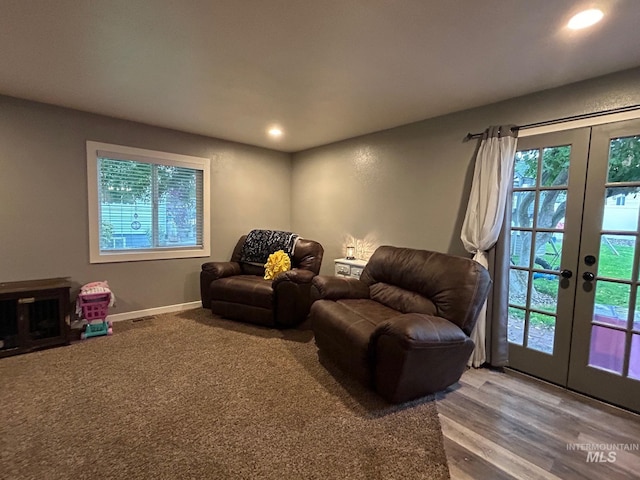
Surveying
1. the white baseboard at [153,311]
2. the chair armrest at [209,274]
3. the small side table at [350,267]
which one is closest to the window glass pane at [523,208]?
the small side table at [350,267]

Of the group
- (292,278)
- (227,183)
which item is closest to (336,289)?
(292,278)

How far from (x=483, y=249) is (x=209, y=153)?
3.56 metres

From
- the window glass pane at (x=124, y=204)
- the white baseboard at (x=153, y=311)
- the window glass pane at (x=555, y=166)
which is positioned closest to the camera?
the window glass pane at (x=555, y=166)

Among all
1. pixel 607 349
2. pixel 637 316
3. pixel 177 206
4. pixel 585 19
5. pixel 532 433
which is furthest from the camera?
pixel 177 206

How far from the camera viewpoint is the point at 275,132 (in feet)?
12.7

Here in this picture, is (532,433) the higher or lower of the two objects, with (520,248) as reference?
lower

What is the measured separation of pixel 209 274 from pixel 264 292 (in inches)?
35.1

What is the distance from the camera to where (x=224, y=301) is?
142 inches

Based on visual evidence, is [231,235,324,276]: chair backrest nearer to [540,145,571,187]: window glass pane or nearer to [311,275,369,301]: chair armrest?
[311,275,369,301]: chair armrest

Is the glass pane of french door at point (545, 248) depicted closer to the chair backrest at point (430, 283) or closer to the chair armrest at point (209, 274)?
the chair backrest at point (430, 283)

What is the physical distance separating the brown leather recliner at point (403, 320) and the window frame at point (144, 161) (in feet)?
6.84

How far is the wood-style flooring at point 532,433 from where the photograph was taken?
1596 mm

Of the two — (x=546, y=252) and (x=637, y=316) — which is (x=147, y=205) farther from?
(x=637, y=316)

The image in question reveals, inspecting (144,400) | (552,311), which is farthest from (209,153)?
(552,311)
